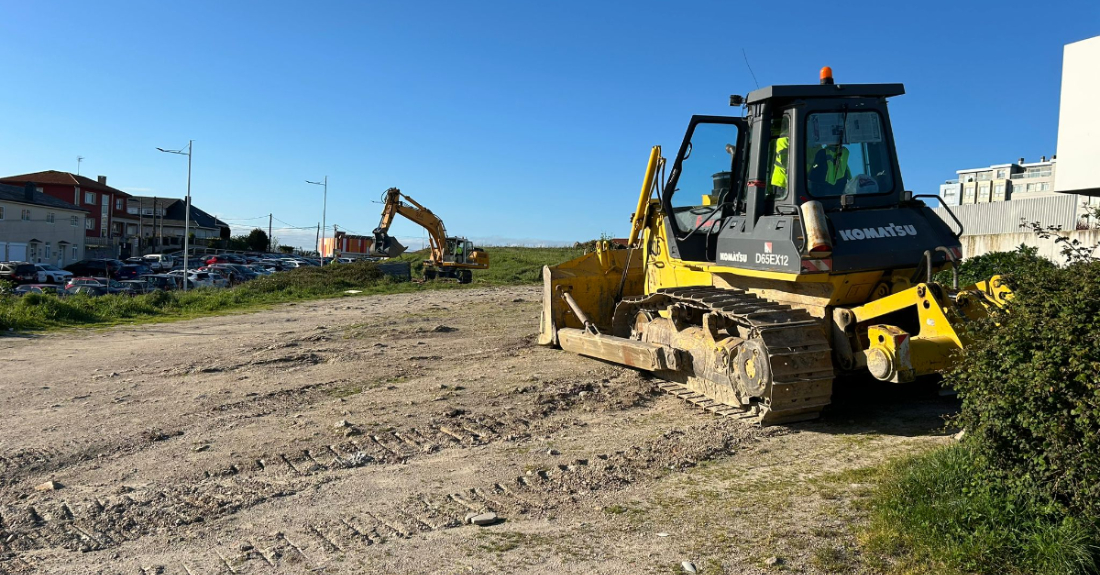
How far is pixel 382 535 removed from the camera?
178 inches

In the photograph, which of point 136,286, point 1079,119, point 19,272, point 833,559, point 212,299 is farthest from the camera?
point 19,272

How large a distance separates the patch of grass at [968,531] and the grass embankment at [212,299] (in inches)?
609

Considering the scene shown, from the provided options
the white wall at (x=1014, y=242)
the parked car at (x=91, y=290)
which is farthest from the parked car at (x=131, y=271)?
the white wall at (x=1014, y=242)

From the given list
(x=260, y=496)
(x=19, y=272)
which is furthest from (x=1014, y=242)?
(x=19, y=272)

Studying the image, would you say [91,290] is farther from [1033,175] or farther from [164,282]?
[1033,175]

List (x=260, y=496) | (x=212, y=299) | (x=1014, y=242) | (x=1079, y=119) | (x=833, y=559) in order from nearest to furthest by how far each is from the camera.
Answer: (x=833, y=559), (x=260, y=496), (x=1079, y=119), (x=1014, y=242), (x=212, y=299)

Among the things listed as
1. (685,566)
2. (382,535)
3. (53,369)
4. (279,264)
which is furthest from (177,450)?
(279,264)

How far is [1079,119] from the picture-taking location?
19.4 metres

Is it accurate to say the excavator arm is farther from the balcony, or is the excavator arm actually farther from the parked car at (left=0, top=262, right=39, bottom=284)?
the balcony

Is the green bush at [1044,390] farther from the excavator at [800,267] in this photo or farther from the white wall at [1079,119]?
the white wall at [1079,119]

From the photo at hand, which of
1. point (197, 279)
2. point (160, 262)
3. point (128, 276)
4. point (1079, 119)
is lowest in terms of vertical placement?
point (128, 276)

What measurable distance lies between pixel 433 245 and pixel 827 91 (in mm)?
25653

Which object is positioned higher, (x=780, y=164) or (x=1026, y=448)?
(x=780, y=164)

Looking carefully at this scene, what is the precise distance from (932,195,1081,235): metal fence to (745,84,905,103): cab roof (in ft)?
55.8
